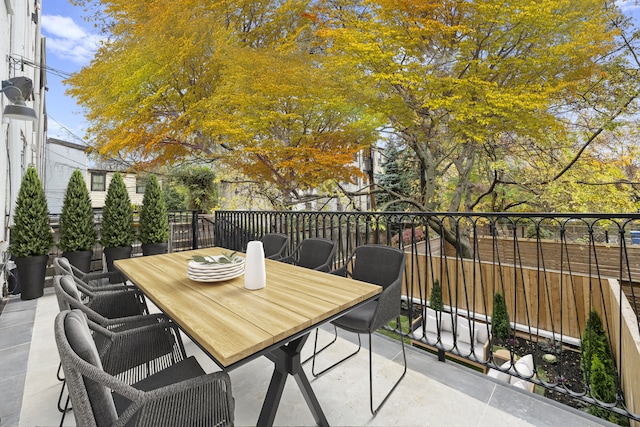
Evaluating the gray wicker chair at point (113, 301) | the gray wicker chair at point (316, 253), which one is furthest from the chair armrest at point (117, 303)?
the gray wicker chair at point (316, 253)

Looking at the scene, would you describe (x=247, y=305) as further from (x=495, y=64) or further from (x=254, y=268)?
(x=495, y=64)

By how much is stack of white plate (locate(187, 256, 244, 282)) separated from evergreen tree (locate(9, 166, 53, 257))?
368 centimetres

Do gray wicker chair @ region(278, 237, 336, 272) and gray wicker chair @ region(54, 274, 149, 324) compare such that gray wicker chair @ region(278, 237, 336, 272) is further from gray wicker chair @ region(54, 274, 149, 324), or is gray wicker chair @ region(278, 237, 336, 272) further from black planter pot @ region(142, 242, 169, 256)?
black planter pot @ region(142, 242, 169, 256)

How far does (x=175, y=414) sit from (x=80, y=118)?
12.3 meters

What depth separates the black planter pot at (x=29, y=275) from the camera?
12.4 feet

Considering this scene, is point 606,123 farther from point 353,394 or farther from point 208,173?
point 208,173

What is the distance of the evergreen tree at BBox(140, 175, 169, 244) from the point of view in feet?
17.6

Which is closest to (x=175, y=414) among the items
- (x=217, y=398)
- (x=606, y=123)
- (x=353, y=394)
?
(x=217, y=398)

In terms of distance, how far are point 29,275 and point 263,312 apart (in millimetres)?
4438

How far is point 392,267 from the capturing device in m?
2.05

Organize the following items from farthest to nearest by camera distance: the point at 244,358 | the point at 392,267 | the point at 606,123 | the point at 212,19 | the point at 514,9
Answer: the point at 212,19, the point at 606,123, the point at 514,9, the point at 392,267, the point at 244,358

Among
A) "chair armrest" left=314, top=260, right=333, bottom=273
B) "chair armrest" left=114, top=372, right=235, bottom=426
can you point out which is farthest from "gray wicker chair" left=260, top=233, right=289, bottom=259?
"chair armrest" left=114, top=372, right=235, bottom=426

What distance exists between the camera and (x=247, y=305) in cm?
132

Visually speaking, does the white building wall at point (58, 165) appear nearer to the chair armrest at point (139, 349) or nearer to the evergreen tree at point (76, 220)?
the evergreen tree at point (76, 220)
